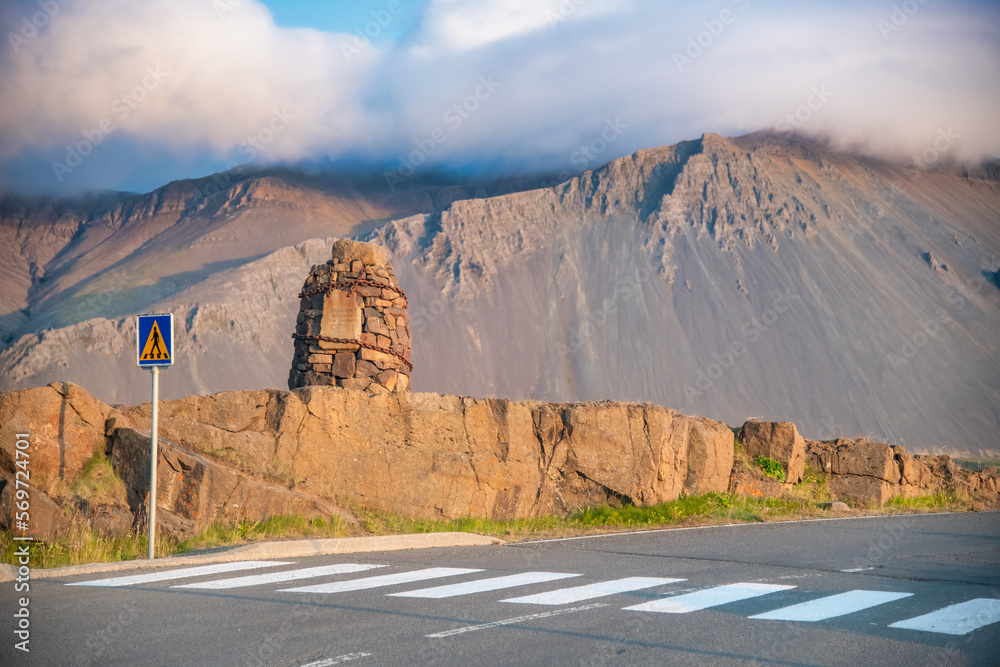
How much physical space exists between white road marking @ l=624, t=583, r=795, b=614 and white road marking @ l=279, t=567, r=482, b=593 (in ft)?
7.59

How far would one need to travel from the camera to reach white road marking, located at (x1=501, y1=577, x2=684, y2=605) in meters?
7.46

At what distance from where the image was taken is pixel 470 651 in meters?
5.74

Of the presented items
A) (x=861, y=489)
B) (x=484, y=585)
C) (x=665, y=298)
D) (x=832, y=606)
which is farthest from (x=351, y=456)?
(x=665, y=298)

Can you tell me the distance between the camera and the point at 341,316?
614 inches

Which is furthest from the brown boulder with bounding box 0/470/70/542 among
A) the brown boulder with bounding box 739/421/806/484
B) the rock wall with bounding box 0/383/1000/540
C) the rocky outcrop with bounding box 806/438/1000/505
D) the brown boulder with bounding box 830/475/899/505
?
the brown boulder with bounding box 830/475/899/505

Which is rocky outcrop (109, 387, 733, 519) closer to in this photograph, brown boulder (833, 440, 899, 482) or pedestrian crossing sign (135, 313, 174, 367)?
pedestrian crossing sign (135, 313, 174, 367)

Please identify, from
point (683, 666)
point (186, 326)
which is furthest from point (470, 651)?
point (186, 326)

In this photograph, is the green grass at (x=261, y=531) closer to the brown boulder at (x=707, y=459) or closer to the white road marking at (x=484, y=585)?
the white road marking at (x=484, y=585)

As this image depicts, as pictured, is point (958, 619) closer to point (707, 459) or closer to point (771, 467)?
point (707, 459)

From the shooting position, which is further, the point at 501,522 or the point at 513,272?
the point at 513,272

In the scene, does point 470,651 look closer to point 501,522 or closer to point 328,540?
point 328,540

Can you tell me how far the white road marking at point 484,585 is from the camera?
7.75 m

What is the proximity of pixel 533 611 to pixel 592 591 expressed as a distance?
1150 mm

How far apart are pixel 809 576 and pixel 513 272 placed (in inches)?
2712
